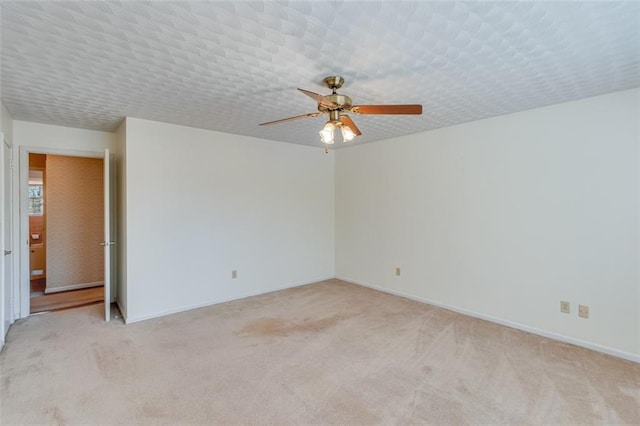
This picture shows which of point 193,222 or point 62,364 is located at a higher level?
point 193,222

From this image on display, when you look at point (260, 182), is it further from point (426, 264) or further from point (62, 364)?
point (62, 364)

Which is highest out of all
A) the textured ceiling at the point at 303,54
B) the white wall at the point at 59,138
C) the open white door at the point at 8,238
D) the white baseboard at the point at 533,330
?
the textured ceiling at the point at 303,54

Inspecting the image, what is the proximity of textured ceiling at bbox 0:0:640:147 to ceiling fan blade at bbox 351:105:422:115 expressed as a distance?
0.98ft

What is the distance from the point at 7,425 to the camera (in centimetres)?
193

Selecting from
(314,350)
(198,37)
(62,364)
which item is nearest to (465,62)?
(198,37)

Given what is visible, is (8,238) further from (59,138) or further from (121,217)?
(59,138)

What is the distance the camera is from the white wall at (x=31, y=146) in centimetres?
365

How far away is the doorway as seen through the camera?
4.92 meters

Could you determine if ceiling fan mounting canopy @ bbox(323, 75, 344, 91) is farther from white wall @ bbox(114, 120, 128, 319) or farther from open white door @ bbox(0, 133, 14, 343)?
open white door @ bbox(0, 133, 14, 343)

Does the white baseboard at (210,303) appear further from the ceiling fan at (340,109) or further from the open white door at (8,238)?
the ceiling fan at (340,109)

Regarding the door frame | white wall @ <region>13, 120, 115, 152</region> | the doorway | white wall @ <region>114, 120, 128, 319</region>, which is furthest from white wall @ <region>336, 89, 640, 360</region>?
the doorway

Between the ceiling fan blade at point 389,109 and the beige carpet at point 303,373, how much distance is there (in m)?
2.03

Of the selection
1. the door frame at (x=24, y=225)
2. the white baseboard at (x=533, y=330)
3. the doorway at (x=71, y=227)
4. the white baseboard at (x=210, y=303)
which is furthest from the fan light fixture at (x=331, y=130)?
the doorway at (x=71, y=227)

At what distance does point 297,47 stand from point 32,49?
1687 millimetres
